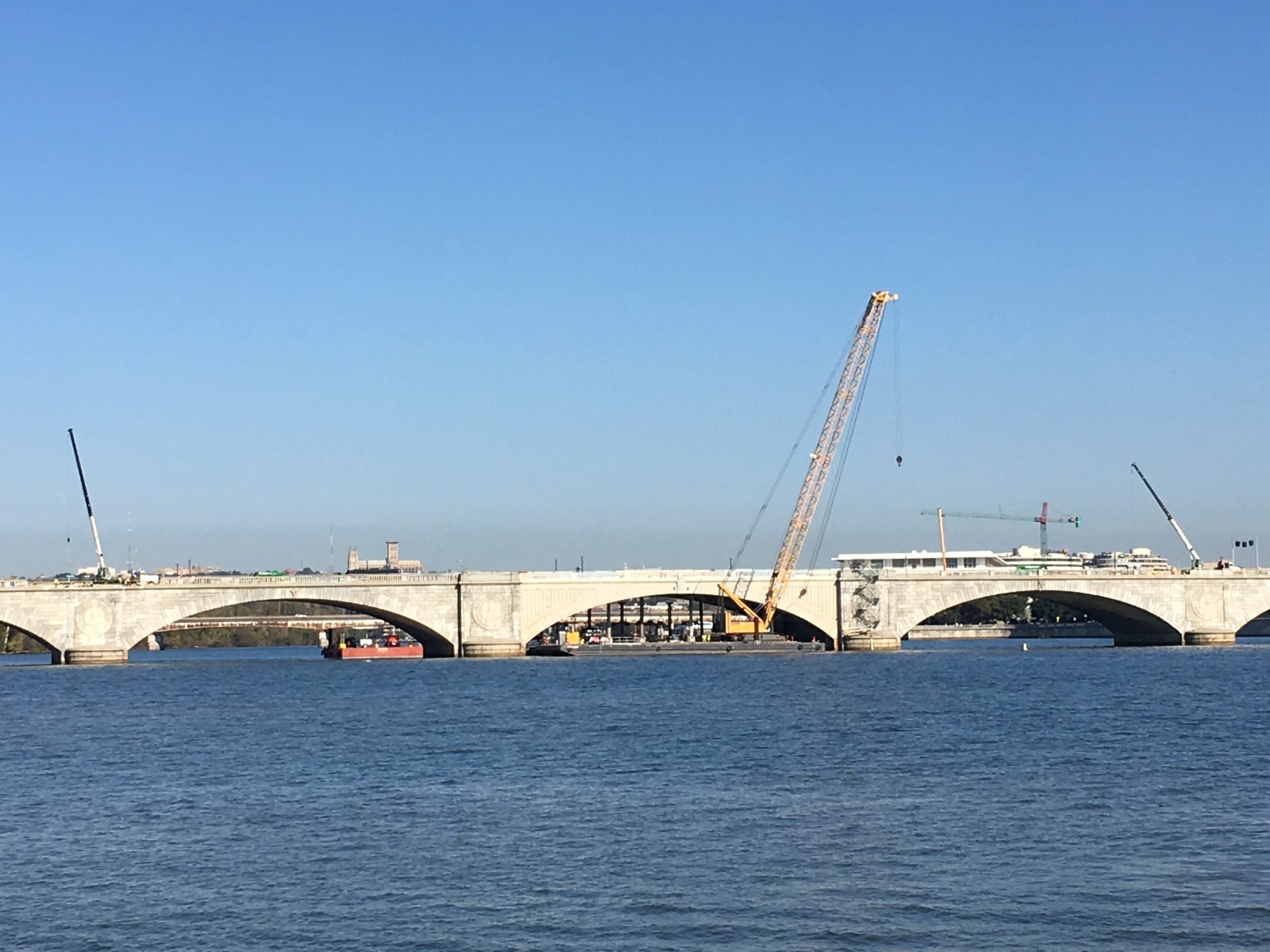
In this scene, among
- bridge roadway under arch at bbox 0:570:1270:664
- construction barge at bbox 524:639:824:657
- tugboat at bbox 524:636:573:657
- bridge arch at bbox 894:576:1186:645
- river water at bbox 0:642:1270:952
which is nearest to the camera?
river water at bbox 0:642:1270:952

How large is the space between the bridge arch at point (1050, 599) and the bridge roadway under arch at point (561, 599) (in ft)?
0.42

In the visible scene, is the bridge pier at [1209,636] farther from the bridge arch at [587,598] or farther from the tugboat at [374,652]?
the tugboat at [374,652]

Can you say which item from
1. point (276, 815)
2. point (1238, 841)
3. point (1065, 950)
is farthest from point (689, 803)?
point (1065, 950)

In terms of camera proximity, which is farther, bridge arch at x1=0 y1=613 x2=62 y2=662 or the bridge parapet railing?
the bridge parapet railing

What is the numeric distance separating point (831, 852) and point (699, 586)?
9476 cm

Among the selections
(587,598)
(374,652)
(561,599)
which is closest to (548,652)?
(561,599)

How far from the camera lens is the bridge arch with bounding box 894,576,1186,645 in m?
132

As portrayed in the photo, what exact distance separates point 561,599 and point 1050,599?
42572 millimetres

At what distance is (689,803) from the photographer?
4203cm

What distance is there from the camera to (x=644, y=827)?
127ft

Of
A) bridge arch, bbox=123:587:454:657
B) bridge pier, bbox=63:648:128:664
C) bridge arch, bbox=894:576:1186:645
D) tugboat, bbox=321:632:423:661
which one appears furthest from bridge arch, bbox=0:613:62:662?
bridge arch, bbox=894:576:1186:645

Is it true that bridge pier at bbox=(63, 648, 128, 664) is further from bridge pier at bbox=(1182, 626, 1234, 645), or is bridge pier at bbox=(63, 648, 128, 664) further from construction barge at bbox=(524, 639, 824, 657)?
bridge pier at bbox=(1182, 626, 1234, 645)

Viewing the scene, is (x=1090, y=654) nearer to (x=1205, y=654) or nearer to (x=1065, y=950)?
(x=1205, y=654)

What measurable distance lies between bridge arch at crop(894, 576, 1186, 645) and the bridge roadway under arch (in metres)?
0.13
